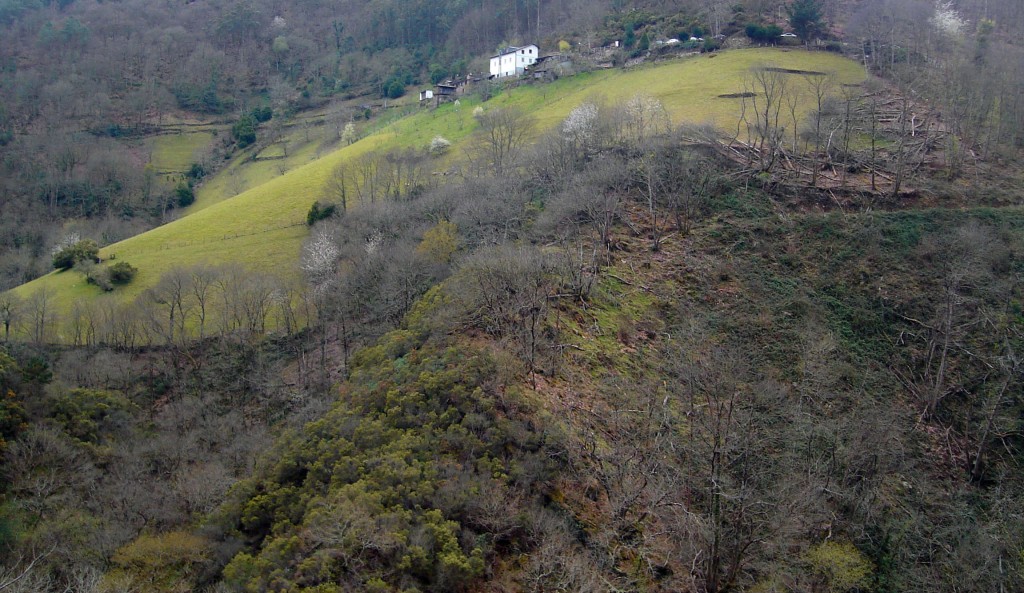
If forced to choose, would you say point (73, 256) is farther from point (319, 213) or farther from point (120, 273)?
point (319, 213)

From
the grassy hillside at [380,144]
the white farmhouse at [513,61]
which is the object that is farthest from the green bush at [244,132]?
the white farmhouse at [513,61]

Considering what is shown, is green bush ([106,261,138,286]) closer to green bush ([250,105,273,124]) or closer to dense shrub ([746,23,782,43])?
green bush ([250,105,273,124])

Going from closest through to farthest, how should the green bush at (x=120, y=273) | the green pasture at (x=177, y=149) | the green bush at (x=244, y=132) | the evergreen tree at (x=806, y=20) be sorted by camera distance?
1. the green bush at (x=120, y=273)
2. the evergreen tree at (x=806, y=20)
3. the green pasture at (x=177, y=149)
4. the green bush at (x=244, y=132)

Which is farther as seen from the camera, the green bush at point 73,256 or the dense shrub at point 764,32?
the dense shrub at point 764,32

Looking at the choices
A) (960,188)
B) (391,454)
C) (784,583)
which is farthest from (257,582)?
(960,188)

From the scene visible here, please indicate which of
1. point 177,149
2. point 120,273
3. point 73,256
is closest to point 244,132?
point 177,149

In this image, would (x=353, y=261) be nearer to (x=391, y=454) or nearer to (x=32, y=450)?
(x=32, y=450)

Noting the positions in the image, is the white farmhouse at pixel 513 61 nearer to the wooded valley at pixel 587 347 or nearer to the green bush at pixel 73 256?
the wooded valley at pixel 587 347
